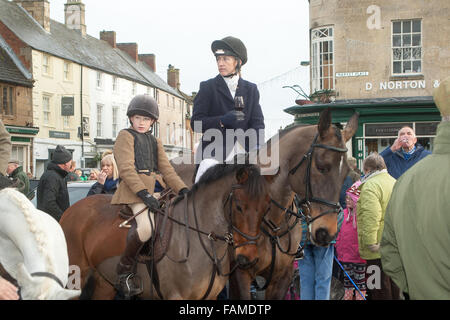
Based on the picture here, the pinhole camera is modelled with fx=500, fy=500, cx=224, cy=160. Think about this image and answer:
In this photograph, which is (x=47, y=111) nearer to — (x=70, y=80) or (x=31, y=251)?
(x=70, y=80)

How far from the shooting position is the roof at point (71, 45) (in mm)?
31500

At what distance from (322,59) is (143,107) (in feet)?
48.1

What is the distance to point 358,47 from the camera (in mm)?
18016

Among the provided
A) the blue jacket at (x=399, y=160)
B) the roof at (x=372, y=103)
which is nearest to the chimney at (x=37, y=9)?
the roof at (x=372, y=103)

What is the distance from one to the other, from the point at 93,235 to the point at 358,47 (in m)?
15.2

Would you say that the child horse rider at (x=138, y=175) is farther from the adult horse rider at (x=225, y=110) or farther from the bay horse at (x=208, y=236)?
the adult horse rider at (x=225, y=110)

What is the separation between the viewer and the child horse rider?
4387 millimetres

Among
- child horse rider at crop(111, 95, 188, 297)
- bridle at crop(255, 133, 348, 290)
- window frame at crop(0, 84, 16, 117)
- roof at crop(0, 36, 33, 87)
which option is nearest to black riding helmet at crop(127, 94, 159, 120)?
child horse rider at crop(111, 95, 188, 297)

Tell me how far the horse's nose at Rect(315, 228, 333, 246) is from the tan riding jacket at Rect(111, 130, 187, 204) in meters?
1.35

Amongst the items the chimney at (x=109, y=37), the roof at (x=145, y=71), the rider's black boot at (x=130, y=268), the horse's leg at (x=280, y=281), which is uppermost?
the chimney at (x=109, y=37)

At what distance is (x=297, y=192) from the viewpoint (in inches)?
177

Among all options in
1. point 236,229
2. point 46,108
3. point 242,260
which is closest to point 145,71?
point 46,108

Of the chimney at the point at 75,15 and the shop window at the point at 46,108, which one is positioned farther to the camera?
the chimney at the point at 75,15

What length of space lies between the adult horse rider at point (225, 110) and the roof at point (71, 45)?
28.2 metres
